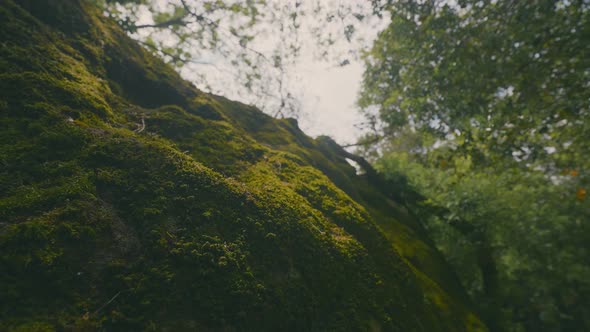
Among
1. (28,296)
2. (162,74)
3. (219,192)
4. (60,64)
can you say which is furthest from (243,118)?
(28,296)

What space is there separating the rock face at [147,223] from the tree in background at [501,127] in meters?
4.31

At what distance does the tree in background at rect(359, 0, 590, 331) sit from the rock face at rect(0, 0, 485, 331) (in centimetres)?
431

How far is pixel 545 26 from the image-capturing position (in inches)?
206

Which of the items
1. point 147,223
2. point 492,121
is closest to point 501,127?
point 492,121

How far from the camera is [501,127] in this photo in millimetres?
6211

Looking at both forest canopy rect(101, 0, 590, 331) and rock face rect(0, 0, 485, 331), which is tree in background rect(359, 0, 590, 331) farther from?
rock face rect(0, 0, 485, 331)

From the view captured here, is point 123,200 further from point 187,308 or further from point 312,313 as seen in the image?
point 312,313

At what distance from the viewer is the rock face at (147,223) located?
68.6 inches

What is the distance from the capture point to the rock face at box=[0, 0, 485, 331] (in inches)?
68.6

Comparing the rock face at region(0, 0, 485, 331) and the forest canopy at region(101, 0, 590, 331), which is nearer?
the rock face at region(0, 0, 485, 331)

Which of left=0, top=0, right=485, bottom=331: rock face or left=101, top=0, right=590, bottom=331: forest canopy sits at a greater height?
left=101, top=0, right=590, bottom=331: forest canopy

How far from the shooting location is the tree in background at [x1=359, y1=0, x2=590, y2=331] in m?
5.52

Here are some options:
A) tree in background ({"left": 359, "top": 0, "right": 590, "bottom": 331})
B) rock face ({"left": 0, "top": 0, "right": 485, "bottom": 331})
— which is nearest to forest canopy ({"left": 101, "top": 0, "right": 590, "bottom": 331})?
tree in background ({"left": 359, "top": 0, "right": 590, "bottom": 331})

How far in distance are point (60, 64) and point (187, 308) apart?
3.77m
